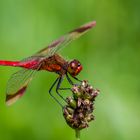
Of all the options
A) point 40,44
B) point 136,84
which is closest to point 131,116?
point 136,84

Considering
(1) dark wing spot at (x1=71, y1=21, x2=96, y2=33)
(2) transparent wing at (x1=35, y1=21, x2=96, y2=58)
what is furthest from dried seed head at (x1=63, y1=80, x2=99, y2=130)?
(2) transparent wing at (x1=35, y1=21, x2=96, y2=58)

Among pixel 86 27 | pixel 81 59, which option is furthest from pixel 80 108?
pixel 81 59

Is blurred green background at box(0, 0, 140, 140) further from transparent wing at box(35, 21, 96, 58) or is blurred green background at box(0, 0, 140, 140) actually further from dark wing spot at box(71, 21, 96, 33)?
dark wing spot at box(71, 21, 96, 33)

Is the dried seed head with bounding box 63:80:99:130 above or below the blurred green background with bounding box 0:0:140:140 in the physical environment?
below

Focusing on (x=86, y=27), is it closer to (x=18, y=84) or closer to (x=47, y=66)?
(x=47, y=66)

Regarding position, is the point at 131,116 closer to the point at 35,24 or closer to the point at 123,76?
the point at 123,76

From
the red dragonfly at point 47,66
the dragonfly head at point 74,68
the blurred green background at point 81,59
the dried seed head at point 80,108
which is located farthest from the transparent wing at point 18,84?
the blurred green background at point 81,59
